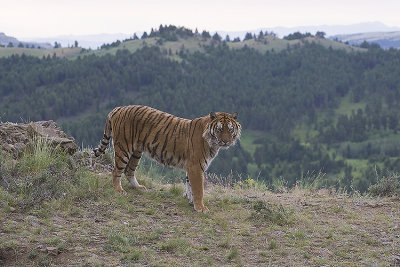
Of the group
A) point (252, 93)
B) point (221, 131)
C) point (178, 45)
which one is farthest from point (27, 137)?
point (178, 45)

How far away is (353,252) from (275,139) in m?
107

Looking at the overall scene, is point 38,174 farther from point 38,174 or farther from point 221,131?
point 221,131

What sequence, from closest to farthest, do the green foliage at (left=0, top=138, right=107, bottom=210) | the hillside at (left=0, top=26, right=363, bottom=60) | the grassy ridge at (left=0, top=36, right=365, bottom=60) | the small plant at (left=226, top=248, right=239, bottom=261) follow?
the small plant at (left=226, top=248, right=239, bottom=261) < the green foliage at (left=0, top=138, right=107, bottom=210) < the grassy ridge at (left=0, top=36, right=365, bottom=60) < the hillside at (left=0, top=26, right=363, bottom=60)

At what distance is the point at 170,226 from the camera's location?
21.9ft

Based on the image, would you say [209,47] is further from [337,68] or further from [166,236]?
[166,236]

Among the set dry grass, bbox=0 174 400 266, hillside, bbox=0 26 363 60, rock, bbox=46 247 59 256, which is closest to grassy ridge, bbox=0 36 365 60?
hillside, bbox=0 26 363 60

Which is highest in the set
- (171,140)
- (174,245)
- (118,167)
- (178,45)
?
(171,140)

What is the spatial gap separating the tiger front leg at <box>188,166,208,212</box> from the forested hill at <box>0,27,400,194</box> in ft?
245

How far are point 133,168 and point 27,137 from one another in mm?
2066

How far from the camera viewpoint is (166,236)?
244 inches

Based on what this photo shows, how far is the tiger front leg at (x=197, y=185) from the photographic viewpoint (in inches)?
294

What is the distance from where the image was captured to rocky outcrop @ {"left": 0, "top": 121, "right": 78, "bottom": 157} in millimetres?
8473

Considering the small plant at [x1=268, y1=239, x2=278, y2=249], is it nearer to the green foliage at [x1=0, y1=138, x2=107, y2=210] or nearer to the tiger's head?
the tiger's head

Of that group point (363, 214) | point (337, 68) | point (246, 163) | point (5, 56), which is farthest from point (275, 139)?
point (363, 214)
